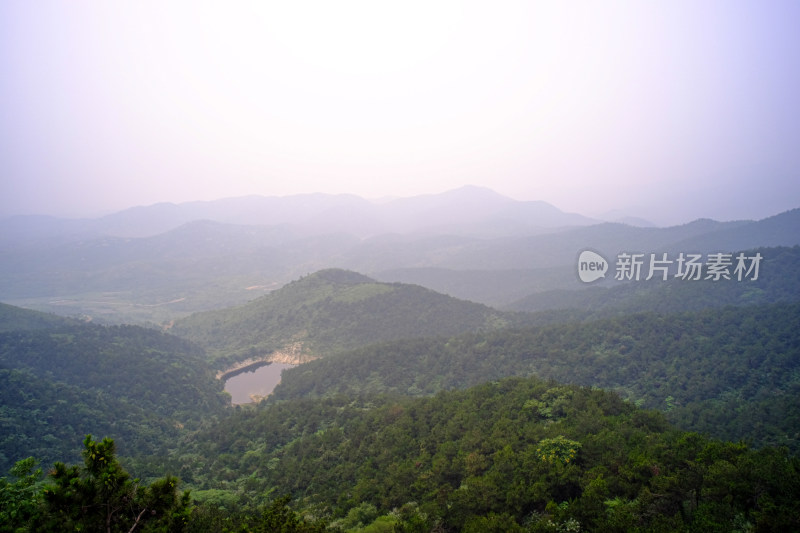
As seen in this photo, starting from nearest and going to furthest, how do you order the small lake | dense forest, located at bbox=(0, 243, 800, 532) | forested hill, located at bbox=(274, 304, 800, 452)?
dense forest, located at bbox=(0, 243, 800, 532) → forested hill, located at bbox=(274, 304, 800, 452) → the small lake

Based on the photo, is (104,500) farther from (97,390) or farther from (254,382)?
(254,382)

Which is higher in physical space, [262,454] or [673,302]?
[673,302]

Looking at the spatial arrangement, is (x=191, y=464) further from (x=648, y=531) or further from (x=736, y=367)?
(x=736, y=367)

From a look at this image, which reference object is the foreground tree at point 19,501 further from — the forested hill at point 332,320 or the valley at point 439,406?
the forested hill at point 332,320

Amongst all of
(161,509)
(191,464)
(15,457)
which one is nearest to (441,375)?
(191,464)

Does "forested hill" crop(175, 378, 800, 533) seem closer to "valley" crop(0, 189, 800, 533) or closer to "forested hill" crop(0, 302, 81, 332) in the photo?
"valley" crop(0, 189, 800, 533)

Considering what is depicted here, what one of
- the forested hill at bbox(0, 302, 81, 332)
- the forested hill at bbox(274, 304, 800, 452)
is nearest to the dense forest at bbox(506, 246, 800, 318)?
the forested hill at bbox(274, 304, 800, 452)

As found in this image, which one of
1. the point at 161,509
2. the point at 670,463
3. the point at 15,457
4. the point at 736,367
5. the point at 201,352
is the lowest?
the point at 201,352
